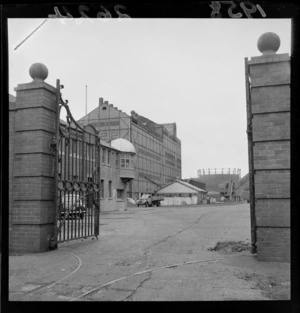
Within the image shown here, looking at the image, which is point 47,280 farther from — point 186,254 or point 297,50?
point 297,50

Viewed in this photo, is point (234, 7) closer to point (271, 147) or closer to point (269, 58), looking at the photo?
point (269, 58)

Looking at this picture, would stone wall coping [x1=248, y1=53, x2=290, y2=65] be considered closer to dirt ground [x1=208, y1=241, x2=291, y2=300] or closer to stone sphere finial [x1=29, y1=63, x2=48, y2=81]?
dirt ground [x1=208, y1=241, x2=291, y2=300]

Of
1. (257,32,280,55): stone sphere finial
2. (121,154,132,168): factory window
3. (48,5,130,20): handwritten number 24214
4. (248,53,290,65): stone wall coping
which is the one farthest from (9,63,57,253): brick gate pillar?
(121,154,132,168): factory window

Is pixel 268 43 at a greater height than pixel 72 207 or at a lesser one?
greater

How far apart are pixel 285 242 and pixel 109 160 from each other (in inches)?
1184

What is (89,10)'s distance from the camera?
452cm

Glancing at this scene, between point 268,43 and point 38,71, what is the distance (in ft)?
15.5

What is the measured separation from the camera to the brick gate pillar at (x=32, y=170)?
24.8ft

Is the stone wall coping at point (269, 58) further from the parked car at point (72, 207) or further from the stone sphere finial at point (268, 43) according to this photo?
the parked car at point (72, 207)

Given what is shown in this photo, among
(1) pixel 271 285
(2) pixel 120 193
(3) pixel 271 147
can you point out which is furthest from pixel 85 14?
(2) pixel 120 193

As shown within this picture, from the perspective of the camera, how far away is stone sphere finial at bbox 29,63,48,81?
7.75 meters

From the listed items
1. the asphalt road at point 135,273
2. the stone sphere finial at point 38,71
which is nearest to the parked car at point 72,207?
the asphalt road at point 135,273

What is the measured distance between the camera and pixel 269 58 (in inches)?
267
